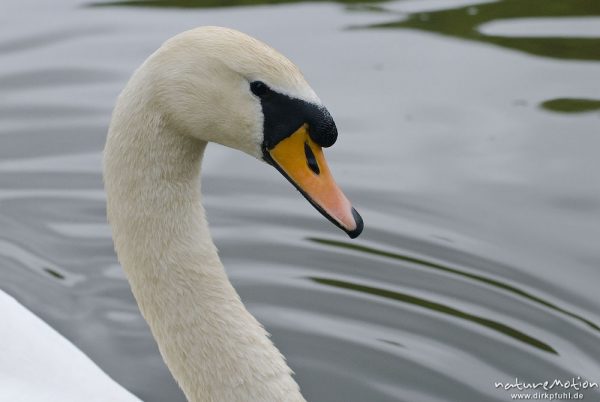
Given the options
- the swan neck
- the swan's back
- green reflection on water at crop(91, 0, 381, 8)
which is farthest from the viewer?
green reflection on water at crop(91, 0, 381, 8)

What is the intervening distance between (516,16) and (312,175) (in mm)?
5050

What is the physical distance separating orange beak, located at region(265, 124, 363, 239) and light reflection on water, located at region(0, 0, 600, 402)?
142 centimetres

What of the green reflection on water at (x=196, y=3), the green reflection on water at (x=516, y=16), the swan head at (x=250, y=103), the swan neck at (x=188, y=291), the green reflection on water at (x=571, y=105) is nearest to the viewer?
the swan head at (x=250, y=103)

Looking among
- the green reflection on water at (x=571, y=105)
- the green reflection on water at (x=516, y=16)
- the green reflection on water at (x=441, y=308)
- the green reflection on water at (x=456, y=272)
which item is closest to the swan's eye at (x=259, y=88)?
the green reflection on water at (x=441, y=308)

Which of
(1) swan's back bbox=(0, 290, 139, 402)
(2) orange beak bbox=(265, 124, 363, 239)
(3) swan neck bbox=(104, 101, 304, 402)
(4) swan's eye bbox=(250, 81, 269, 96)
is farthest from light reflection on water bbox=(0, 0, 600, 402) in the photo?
(4) swan's eye bbox=(250, 81, 269, 96)

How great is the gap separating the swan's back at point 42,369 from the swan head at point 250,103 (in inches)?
47.1

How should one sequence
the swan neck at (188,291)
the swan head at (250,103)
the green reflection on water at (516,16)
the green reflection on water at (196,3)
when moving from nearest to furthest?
the swan head at (250,103)
the swan neck at (188,291)
the green reflection on water at (516,16)
the green reflection on water at (196,3)

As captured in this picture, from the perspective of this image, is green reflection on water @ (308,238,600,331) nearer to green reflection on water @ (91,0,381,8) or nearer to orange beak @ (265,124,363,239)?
orange beak @ (265,124,363,239)

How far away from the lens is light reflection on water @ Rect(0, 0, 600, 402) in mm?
5438

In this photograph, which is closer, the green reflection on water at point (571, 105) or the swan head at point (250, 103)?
the swan head at point (250, 103)

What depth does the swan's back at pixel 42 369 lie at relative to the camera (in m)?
4.66

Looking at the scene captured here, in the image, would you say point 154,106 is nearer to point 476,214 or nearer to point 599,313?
point 599,313

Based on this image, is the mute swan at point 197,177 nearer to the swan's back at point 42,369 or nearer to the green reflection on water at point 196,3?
the swan's back at point 42,369

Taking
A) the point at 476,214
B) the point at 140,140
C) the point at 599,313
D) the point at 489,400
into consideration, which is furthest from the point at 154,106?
the point at 476,214
